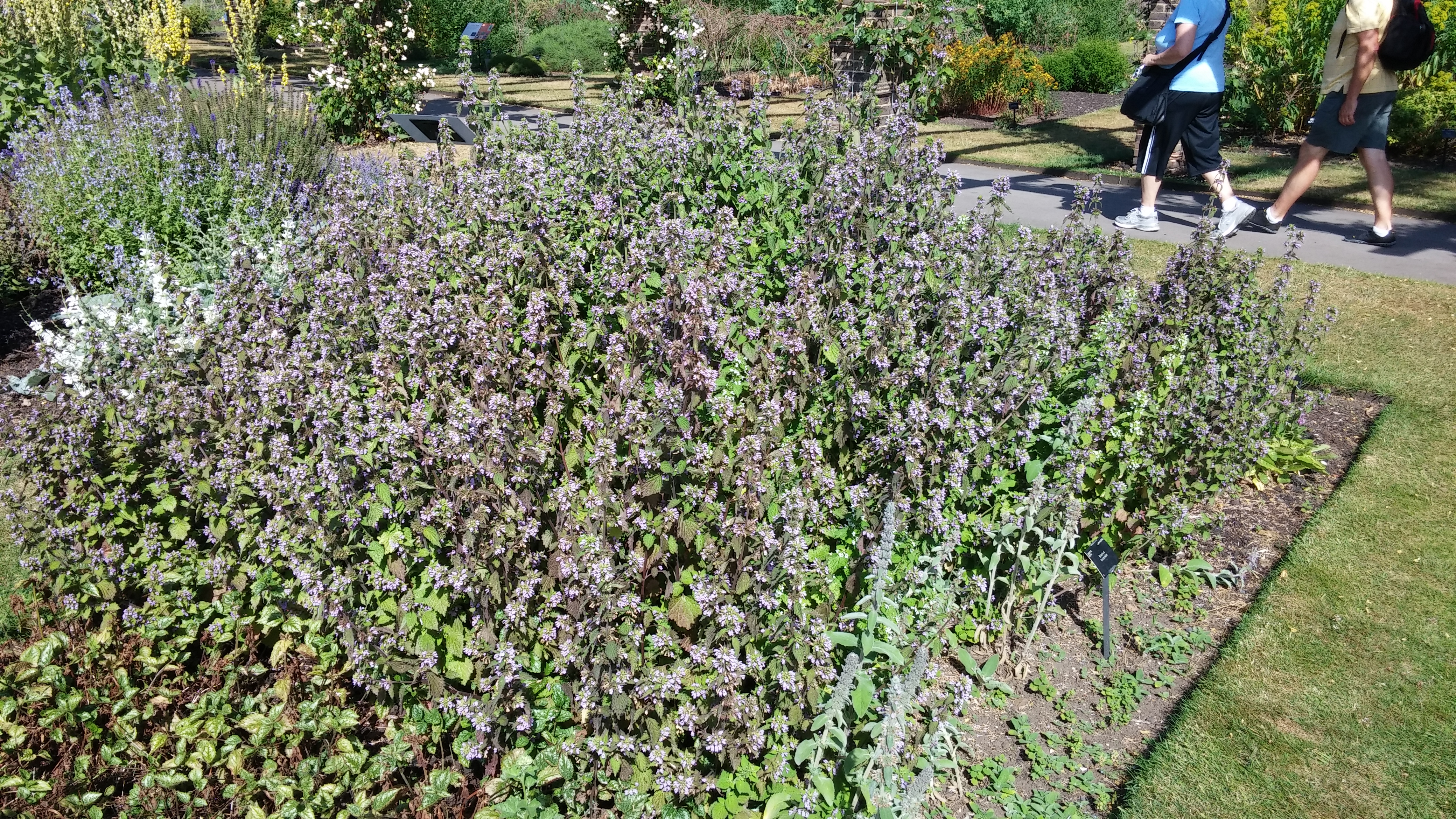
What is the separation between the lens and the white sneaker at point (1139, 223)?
316 inches

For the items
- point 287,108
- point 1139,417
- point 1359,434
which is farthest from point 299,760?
point 287,108

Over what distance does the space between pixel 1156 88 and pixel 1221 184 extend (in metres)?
0.94

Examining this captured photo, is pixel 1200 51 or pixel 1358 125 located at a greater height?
pixel 1200 51

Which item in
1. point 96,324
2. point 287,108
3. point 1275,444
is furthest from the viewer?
point 287,108

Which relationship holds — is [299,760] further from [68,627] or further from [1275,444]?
[1275,444]

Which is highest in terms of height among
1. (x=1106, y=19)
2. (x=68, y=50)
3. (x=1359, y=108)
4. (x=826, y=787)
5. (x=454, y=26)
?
(x=1106, y=19)

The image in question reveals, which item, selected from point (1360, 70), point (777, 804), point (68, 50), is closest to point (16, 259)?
point (68, 50)

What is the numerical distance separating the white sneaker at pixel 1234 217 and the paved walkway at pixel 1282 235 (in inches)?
5.4

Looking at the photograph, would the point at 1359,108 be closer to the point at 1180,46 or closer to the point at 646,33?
the point at 1180,46

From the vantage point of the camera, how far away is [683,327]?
3568 mm

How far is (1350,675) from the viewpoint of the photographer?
3.59 m

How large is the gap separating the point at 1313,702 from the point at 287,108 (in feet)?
34.0

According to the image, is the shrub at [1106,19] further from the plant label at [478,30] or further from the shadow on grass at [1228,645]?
the shadow on grass at [1228,645]

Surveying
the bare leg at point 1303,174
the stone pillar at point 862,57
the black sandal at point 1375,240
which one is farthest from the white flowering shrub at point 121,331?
the black sandal at point 1375,240
